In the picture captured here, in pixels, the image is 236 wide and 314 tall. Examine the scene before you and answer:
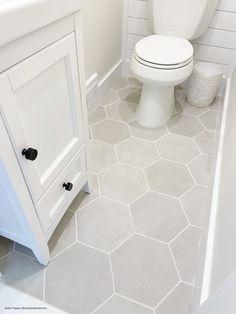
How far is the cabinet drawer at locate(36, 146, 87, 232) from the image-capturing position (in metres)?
0.81

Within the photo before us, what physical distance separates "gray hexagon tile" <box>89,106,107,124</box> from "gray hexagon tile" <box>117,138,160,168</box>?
0.27 m

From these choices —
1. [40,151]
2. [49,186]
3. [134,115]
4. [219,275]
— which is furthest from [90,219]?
[134,115]

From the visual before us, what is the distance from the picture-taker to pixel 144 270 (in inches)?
36.6

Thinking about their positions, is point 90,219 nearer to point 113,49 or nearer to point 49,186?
point 49,186

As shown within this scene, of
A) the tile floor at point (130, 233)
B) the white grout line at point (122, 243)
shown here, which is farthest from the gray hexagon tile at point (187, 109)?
the white grout line at point (122, 243)

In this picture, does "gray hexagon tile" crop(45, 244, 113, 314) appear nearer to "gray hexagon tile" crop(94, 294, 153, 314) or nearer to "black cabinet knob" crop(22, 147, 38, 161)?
"gray hexagon tile" crop(94, 294, 153, 314)

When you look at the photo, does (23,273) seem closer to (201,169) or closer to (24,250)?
(24,250)

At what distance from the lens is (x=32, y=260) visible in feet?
3.15

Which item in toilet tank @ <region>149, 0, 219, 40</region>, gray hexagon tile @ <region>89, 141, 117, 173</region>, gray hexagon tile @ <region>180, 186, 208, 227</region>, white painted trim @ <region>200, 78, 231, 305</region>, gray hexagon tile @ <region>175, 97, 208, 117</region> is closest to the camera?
white painted trim @ <region>200, 78, 231, 305</region>

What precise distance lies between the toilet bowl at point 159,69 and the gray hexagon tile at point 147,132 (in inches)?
2.2

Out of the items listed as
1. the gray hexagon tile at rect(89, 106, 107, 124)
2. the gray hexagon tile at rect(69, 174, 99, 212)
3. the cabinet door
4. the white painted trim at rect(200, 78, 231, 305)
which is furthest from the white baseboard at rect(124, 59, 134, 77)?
the cabinet door

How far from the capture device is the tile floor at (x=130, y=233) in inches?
34.3

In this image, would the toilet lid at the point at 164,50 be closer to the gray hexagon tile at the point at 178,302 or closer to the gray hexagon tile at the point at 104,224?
the gray hexagon tile at the point at 104,224

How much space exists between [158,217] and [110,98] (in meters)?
0.98
